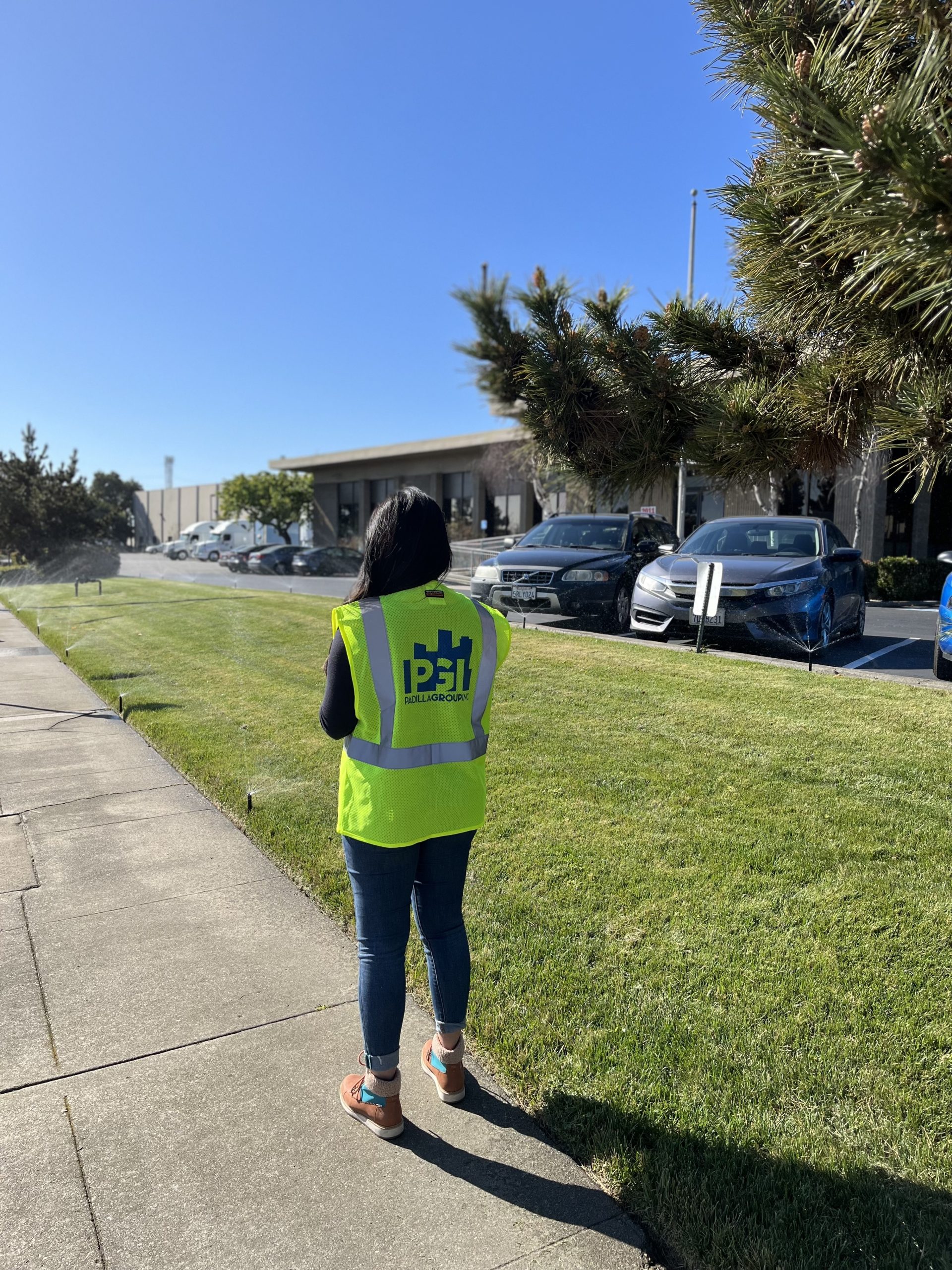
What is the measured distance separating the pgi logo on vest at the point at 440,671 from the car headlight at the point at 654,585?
25.5ft

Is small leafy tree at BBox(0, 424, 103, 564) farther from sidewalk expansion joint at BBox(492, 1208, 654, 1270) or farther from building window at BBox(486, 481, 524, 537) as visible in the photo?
sidewalk expansion joint at BBox(492, 1208, 654, 1270)

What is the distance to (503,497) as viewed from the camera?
45.1 metres

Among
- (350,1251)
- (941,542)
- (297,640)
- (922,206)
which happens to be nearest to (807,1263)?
(350,1251)

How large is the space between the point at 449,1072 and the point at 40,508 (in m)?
35.4

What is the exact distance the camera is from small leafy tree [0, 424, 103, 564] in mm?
33719

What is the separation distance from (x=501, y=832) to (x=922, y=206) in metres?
3.68

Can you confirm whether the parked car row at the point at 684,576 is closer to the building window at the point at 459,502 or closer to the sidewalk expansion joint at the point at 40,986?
the sidewalk expansion joint at the point at 40,986

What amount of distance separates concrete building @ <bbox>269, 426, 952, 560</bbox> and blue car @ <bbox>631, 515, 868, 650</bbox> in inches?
24.6

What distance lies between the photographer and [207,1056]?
9.54ft

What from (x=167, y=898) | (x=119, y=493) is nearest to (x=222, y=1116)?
(x=167, y=898)

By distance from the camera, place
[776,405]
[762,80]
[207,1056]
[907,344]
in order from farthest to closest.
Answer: [207,1056], [776,405], [907,344], [762,80]

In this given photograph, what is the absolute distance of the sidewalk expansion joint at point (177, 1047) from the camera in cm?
279

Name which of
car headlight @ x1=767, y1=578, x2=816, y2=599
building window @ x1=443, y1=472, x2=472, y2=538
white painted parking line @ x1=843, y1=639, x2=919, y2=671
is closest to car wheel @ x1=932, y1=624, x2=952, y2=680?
white painted parking line @ x1=843, y1=639, x2=919, y2=671

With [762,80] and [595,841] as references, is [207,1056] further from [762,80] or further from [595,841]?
[762,80]
